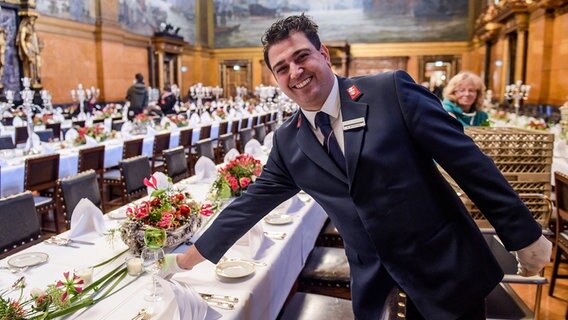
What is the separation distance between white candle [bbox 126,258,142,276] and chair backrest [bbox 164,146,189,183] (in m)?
2.73

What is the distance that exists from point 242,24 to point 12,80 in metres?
14.1

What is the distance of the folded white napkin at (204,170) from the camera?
3930 millimetres

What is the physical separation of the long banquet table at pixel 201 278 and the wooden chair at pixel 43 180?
78.1 inches

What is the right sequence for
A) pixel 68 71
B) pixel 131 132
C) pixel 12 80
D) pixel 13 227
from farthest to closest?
1. pixel 68 71
2. pixel 12 80
3. pixel 131 132
4. pixel 13 227

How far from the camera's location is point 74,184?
10.4ft

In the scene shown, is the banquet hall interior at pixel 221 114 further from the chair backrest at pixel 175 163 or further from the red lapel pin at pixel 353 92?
the red lapel pin at pixel 353 92

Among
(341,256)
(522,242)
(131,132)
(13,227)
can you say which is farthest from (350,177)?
(131,132)

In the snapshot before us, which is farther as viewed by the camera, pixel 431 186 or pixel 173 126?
pixel 173 126

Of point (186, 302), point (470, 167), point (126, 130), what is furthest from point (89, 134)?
point (470, 167)

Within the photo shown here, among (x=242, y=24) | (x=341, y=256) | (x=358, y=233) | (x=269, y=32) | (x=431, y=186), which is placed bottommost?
(x=341, y=256)

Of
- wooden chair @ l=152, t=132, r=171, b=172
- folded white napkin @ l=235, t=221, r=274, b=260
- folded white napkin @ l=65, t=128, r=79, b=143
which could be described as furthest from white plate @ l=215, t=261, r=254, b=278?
folded white napkin @ l=65, t=128, r=79, b=143

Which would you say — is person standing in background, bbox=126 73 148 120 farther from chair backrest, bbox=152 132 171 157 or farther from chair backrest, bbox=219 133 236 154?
chair backrest, bbox=219 133 236 154

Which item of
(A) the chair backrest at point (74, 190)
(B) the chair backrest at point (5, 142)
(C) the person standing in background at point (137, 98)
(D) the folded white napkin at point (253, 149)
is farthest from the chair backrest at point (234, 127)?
(A) the chair backrest at point (74, 190)

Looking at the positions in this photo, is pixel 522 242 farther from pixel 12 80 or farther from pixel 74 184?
pixel 12 80
